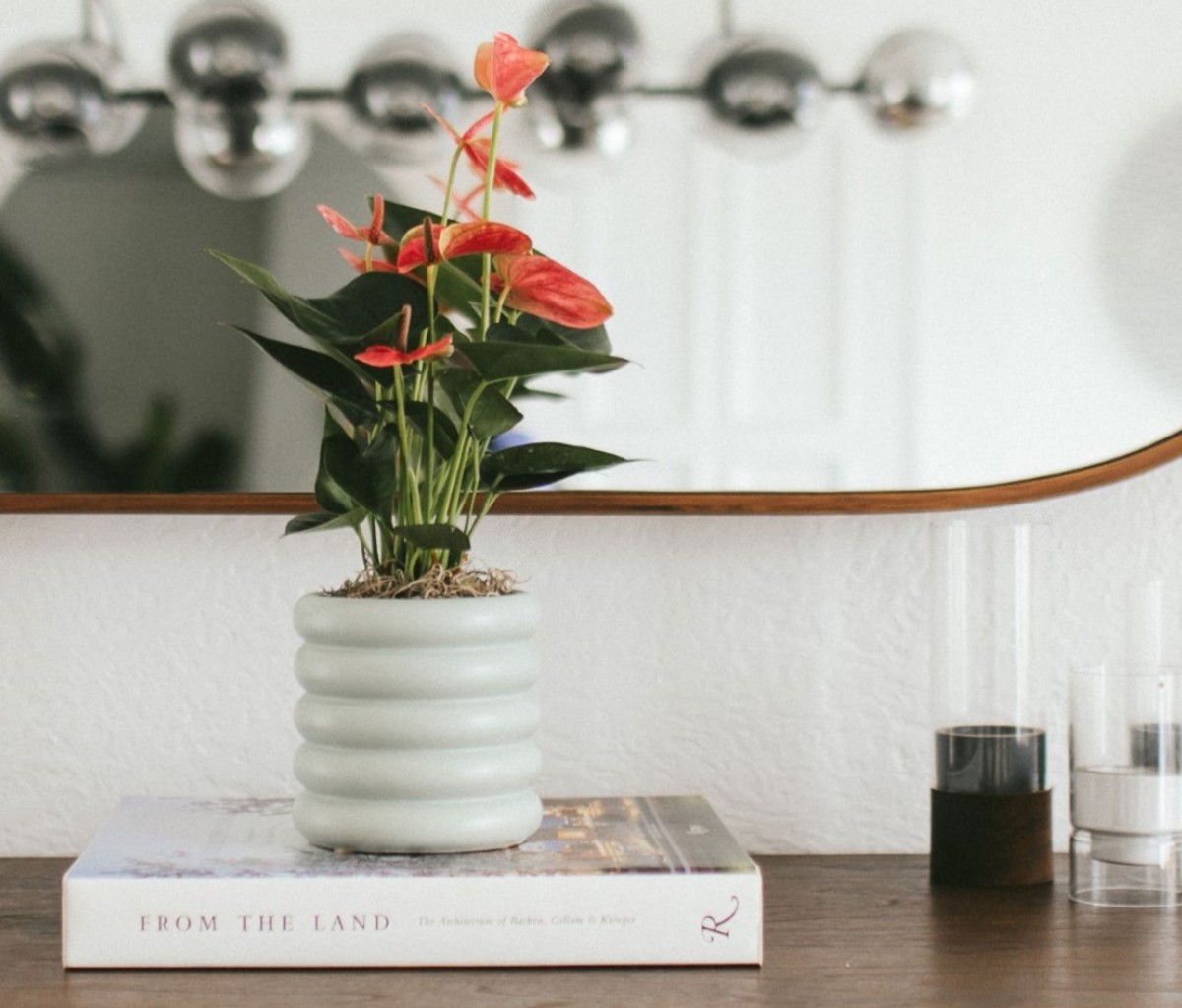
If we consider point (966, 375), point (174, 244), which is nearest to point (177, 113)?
point (174, 244)

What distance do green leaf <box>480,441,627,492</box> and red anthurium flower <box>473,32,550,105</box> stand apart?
16 cm

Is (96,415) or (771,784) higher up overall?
(96,415)

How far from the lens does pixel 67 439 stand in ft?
2.76

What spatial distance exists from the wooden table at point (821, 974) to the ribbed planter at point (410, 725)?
69mm

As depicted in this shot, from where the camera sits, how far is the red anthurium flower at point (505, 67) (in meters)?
0.65

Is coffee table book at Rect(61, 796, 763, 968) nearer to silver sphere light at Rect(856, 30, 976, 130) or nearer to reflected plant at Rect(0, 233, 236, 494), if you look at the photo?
reflected plant at Rect(0, 233, 236, 494)

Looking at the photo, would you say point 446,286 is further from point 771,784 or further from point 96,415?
point 771,784

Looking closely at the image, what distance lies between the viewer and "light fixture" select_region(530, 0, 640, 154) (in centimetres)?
84

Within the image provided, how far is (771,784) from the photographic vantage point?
89 centimetres

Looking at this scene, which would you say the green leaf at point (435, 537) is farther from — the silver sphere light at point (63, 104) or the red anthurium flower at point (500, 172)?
the silver sphere light at point (63, 104)

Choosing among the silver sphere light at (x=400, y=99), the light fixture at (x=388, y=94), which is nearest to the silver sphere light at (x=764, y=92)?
the light fixture at (x=388, y=94)

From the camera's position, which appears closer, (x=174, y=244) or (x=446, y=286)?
(x=446, y=286)

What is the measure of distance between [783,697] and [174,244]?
1.43 ft

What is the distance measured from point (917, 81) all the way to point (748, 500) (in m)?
0.26
